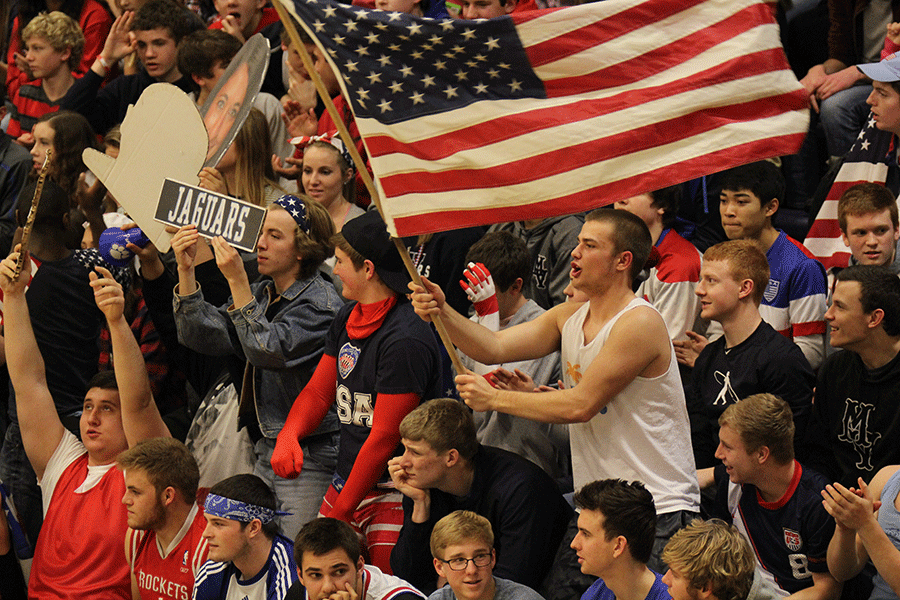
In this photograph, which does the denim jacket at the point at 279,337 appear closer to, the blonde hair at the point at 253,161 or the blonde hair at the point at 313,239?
the blonde hair at the point at 313,239

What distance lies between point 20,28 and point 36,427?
5327mm

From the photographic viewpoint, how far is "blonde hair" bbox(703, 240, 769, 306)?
17.3 ft

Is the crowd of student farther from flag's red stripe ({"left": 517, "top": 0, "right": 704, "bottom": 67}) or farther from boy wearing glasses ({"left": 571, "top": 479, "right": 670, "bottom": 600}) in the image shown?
flag's red stripe ({"left": 517, "top": 0, "right": 704, "bottom": 67})

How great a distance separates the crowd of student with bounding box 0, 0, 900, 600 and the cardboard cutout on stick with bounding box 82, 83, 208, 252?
0.24 meters

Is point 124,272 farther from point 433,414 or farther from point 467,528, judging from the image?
point 467,528

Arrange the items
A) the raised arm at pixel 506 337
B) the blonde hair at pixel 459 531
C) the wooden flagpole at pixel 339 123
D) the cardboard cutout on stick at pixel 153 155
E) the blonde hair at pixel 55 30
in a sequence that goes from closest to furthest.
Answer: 1. the wooden flagpole at pixel 339 123
2. the blonde hair at pixel 459 531
3. the raised arm at pixel 506 337
4. the cardboard cutout on stick at pixel 153 155
5. the blonde hair at pixel 55 30

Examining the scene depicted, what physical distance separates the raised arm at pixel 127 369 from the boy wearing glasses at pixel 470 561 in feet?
6.08

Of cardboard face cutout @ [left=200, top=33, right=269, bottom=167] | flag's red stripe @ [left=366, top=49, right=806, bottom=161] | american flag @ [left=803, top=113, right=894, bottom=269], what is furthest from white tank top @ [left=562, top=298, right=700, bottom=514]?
american flag @ [left=803, top=113, right=894, bottom=269]

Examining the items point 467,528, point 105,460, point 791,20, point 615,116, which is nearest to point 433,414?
point 467,528

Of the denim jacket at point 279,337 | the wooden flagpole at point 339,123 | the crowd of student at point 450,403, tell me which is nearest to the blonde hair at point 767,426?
the crowd of student at point 450,403

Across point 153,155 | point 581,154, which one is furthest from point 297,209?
point 581,154

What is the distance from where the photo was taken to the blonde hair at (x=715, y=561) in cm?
393

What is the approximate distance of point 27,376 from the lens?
18.8 ft

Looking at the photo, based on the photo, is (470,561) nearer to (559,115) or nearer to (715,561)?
(715,561)
